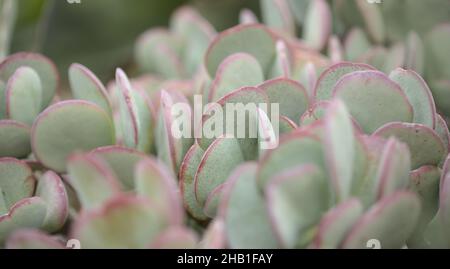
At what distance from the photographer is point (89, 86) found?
615 millimetres

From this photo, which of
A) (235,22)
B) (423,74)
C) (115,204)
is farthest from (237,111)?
(235,22)

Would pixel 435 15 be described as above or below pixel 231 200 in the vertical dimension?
above

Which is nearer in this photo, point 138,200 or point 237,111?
point 138,200

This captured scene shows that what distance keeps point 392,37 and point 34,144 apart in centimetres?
46

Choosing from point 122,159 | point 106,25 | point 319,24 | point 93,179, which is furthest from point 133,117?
point 106,25

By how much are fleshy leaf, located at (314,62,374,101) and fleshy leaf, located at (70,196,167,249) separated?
0.23m

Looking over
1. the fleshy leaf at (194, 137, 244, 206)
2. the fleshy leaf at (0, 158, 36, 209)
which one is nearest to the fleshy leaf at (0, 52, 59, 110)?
the fleshy leaf at (0, 158, 36, 209)

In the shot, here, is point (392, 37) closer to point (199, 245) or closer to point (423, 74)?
point (423, 74)

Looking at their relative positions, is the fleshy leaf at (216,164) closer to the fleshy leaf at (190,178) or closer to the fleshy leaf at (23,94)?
the fleshy leaf at (190,178)

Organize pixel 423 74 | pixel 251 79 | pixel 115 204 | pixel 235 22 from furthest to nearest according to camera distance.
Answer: pixel 235 22 < pixel 423 74 < pixel 251 79 < pixel 115 204

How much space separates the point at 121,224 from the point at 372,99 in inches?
9.3

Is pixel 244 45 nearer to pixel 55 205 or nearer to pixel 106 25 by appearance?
pixel 55 205
